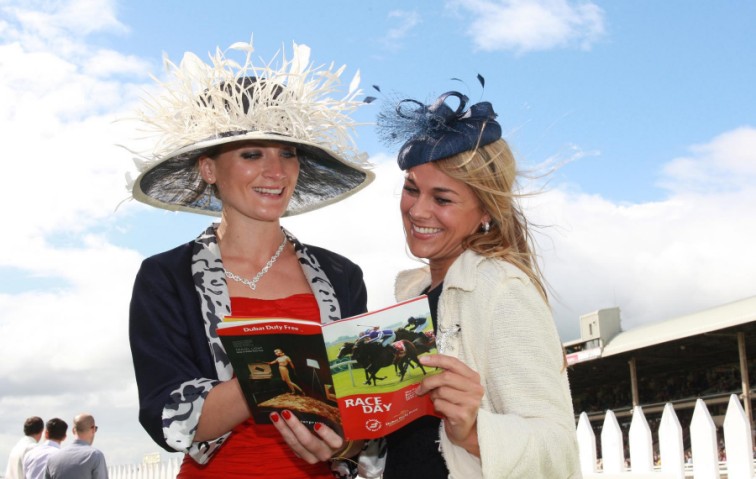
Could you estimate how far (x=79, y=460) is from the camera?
313 inches

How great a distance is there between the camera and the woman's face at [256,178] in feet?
9.47

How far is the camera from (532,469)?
206 centimetres

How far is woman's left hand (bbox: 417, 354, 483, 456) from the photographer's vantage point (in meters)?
2.00

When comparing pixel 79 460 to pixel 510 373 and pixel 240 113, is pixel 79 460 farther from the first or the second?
pixel 510 373

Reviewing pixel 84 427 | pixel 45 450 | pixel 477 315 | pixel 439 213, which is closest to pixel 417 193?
pixel 439 213

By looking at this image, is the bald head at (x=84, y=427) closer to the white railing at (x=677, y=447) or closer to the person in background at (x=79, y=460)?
the person in background at (x=79, y=460)

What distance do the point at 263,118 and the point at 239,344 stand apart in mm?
1012

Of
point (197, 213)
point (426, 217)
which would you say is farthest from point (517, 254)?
point (197, 213)

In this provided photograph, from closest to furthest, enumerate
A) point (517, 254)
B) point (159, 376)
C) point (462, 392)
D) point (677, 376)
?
point (462, 392), point (517, 254), point (159, 376), point (677, 376)

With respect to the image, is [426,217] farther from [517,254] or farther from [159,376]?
[159,376]

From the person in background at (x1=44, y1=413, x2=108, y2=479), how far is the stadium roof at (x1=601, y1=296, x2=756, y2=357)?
40.8 feet

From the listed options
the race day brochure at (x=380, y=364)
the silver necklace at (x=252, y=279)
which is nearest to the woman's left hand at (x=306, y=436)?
the race day brochure at (x=380, y=364)

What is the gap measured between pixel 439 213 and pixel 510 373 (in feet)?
1.86

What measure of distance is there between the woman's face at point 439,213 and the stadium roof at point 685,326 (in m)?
15.3
